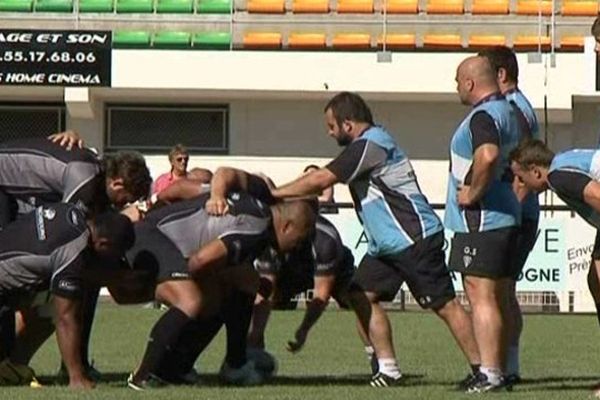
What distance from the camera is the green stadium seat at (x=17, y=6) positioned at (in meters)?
28.3

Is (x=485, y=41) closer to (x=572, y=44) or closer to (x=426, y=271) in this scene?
(x=572, y=44)

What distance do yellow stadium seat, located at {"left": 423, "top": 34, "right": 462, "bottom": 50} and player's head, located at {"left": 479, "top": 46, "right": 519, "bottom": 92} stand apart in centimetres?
1749

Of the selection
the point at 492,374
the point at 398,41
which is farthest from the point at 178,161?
the point at 398,41

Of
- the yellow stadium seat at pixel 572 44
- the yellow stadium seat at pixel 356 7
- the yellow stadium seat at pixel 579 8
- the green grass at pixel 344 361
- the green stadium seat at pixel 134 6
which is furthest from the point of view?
the green stadium seat at pixel 134 6

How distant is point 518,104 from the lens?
979cm

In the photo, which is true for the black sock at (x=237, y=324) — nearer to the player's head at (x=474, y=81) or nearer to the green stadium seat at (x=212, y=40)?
the player's head at (x=474, y=81)

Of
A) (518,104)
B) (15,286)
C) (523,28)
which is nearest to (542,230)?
(523,28)

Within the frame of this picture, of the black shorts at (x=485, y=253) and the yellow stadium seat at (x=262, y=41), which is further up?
the yellow stadium seat at (x=262, y=41)

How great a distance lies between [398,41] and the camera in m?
27.5

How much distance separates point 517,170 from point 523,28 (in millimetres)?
19335

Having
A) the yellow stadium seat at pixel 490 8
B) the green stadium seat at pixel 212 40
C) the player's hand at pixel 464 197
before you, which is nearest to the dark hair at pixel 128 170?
the player's hand at pixel 464 197

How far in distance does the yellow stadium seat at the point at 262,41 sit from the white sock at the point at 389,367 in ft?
57.3

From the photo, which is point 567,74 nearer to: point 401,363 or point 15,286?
point 401,363

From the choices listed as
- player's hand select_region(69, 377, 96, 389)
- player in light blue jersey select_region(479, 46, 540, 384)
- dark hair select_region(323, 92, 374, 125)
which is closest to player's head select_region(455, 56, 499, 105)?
player in light blue jersey select_region(479, 46, 540, 384)
